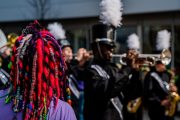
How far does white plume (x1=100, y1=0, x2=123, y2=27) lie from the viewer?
5289mm

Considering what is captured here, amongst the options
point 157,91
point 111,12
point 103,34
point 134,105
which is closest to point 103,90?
point 103,34

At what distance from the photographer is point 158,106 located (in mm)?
7789

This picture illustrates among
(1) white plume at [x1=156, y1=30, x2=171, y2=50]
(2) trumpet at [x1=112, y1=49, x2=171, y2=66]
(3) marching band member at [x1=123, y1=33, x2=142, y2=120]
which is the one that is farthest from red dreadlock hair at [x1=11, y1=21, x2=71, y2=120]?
(1) white plume at [x1=156, y1=30, x2=171, y2=50]

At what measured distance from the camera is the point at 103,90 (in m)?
4.97

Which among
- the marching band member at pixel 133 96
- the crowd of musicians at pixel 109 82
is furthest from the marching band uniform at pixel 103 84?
the marching band member at pixel 133 96

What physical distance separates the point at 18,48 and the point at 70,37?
16.7 metres

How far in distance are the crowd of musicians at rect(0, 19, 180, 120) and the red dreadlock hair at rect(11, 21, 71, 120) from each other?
0.06 m

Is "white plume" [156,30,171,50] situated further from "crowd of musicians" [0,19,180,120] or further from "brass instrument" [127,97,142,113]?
"brass instrument" [127,97,142,113]

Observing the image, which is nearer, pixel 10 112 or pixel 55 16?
pixel 10 112

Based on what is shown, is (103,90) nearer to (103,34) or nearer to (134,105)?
(103,34)

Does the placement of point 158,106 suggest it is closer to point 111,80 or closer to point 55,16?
point 111,80

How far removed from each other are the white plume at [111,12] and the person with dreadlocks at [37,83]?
285cm

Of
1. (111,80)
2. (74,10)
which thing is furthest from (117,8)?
(74,10)

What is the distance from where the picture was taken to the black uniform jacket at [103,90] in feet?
16.3
